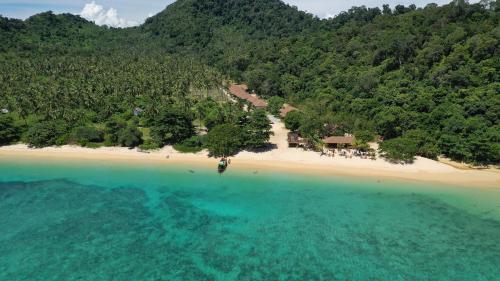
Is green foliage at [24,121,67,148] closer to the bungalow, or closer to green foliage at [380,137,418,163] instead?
the bungalow

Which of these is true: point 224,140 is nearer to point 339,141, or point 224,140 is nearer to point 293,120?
point 293,120

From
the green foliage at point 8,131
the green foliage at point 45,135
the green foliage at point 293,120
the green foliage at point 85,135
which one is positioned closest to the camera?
the green foliage at point 45,135

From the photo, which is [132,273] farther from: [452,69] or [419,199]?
[452,69]

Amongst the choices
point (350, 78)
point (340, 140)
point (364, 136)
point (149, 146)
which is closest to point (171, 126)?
point (149, 146)

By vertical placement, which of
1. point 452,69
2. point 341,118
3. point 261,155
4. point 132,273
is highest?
point 452,69

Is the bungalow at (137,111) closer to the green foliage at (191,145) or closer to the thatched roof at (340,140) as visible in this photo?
the green foliage at (191,145)

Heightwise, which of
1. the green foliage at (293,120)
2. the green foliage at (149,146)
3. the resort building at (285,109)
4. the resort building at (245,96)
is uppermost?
the resort building at (245,96)

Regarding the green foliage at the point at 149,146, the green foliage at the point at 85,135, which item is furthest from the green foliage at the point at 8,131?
the green foliage at the point at 149,146

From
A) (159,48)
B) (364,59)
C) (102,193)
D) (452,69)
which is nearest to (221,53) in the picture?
(159,48)
